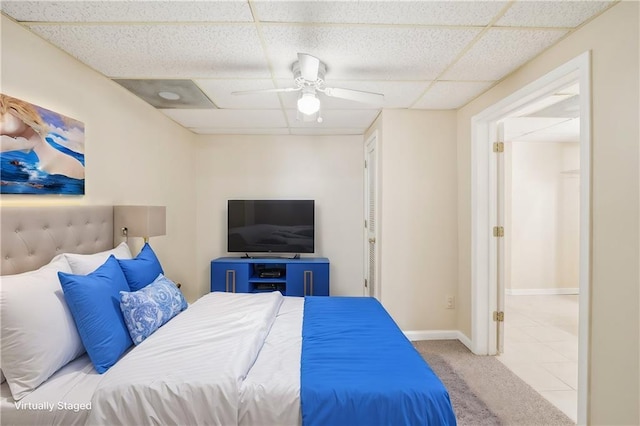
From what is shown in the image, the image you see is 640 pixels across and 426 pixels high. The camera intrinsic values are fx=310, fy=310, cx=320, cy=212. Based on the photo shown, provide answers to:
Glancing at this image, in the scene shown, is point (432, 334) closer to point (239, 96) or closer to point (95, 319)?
point (95, 319)

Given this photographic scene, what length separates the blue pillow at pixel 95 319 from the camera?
1534 mm

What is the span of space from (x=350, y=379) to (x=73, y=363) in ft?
4.60

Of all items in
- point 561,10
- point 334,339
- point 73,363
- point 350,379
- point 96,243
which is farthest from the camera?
point 96,243

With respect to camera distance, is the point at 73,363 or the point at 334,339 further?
the point at 334,339

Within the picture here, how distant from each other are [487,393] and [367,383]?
153 centimetres

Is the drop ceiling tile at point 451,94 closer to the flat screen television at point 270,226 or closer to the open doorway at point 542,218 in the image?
the flat screen television at point 270,226

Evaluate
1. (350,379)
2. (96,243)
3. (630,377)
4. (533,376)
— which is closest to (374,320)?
(350,379)

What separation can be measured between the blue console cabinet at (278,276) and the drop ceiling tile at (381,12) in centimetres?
293

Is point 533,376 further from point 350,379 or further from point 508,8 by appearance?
point 508,8

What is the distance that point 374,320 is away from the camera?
2170 mm

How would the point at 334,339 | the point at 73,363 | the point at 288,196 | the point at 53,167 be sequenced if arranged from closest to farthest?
1. the point at 73,363
2. the point at 334,339
3. the point at 53,167
4. the point at 288,196

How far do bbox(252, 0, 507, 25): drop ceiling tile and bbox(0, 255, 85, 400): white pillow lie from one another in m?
1.78

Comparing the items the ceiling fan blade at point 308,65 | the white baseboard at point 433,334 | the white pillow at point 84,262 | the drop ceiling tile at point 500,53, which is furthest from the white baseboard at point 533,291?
the white pillow at point 84,262

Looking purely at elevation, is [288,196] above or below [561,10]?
below
